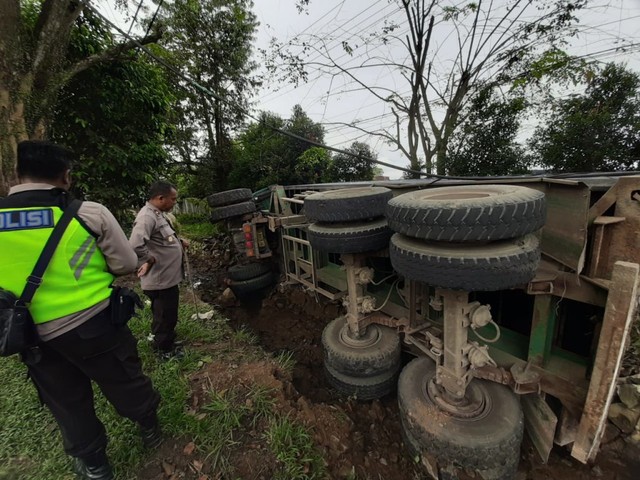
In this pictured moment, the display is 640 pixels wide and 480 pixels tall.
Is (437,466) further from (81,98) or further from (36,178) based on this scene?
(81,98)

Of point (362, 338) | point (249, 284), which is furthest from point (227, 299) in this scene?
point (362, 338)

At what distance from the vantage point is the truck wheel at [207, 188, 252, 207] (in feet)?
15.2

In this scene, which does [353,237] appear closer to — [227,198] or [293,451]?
[293,451]

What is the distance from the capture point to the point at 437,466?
6.36 feet

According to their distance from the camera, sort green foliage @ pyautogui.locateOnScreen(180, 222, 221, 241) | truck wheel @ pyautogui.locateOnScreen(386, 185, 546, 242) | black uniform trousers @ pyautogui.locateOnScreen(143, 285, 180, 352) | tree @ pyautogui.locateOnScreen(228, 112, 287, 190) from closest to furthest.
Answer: truck wheel @ pyautogui.locateOnScreen(386, 185, 546, 242), black uniform trousers @ pyautogui.locateOnScreen(143, 285, 180, 352), green foliage @ pyautogui.locateOnScreen(180, 222, 221, 241), tree @ pyautogui.locateOnScreen(228, 112, 287, 190)

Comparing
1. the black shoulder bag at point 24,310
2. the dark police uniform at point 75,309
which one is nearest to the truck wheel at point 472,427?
the dark police uniform at point 75,309

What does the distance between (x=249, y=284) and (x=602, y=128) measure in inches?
357

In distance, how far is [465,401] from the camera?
6.57 ft

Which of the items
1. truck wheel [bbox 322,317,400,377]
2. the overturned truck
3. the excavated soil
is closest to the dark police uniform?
the excavated soil

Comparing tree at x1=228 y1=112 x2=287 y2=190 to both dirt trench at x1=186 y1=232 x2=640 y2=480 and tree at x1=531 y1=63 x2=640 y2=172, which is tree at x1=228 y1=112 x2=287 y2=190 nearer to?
dirt trench at x1=186 y1=232 x2=640 y2=480

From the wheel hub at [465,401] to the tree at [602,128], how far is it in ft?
26.0

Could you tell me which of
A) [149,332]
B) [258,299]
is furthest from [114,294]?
[258,299]

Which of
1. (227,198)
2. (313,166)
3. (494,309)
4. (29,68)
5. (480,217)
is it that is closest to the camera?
(480,217)

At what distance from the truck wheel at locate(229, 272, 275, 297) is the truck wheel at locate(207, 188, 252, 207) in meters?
1.45
